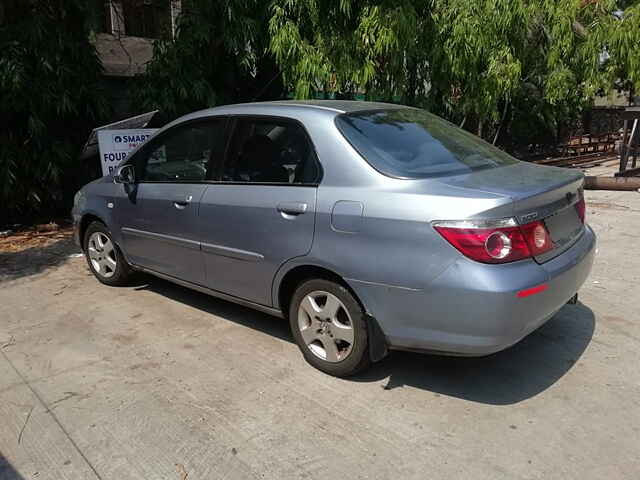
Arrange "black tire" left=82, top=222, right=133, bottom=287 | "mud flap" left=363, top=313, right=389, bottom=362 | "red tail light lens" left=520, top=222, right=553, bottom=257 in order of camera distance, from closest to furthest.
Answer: "red tail light lens" left=520, top=222, right=553, bottom=257 < "mud flap" left=363, top=313, right=389, bottom=362 < "black tire" left=82, top=222, right=133, bottom=287

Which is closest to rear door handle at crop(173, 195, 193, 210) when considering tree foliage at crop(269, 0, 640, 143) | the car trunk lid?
the car trunk lid

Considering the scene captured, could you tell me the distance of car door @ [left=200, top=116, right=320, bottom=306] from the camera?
3400 mm

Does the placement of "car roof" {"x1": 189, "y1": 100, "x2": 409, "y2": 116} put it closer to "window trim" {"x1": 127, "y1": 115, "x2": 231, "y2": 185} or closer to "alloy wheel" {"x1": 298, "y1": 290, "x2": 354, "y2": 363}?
"window trim" {"x1": 127, "y1": 115, "x2": 231, "y2": 185}

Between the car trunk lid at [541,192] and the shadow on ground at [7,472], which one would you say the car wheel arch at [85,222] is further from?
the car trunk lid at [541,192]

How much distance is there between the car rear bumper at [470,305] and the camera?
2748mm

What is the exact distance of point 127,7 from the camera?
912 centimetres

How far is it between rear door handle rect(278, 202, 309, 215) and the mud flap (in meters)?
0.72

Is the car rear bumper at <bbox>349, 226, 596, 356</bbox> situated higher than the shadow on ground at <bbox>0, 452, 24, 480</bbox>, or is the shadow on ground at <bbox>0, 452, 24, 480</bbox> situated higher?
the car rear bumper at <bbox>349, 226, 596, 356</bbox>

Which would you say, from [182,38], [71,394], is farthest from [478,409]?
[182,38]

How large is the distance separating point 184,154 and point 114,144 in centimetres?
262

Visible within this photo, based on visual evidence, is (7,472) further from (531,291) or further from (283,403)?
(531,291)

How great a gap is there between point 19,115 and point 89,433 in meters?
5.96

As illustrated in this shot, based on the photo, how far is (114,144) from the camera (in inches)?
258

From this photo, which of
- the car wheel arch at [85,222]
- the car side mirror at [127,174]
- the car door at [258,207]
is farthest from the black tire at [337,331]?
the car wheel arch at [85,222]
